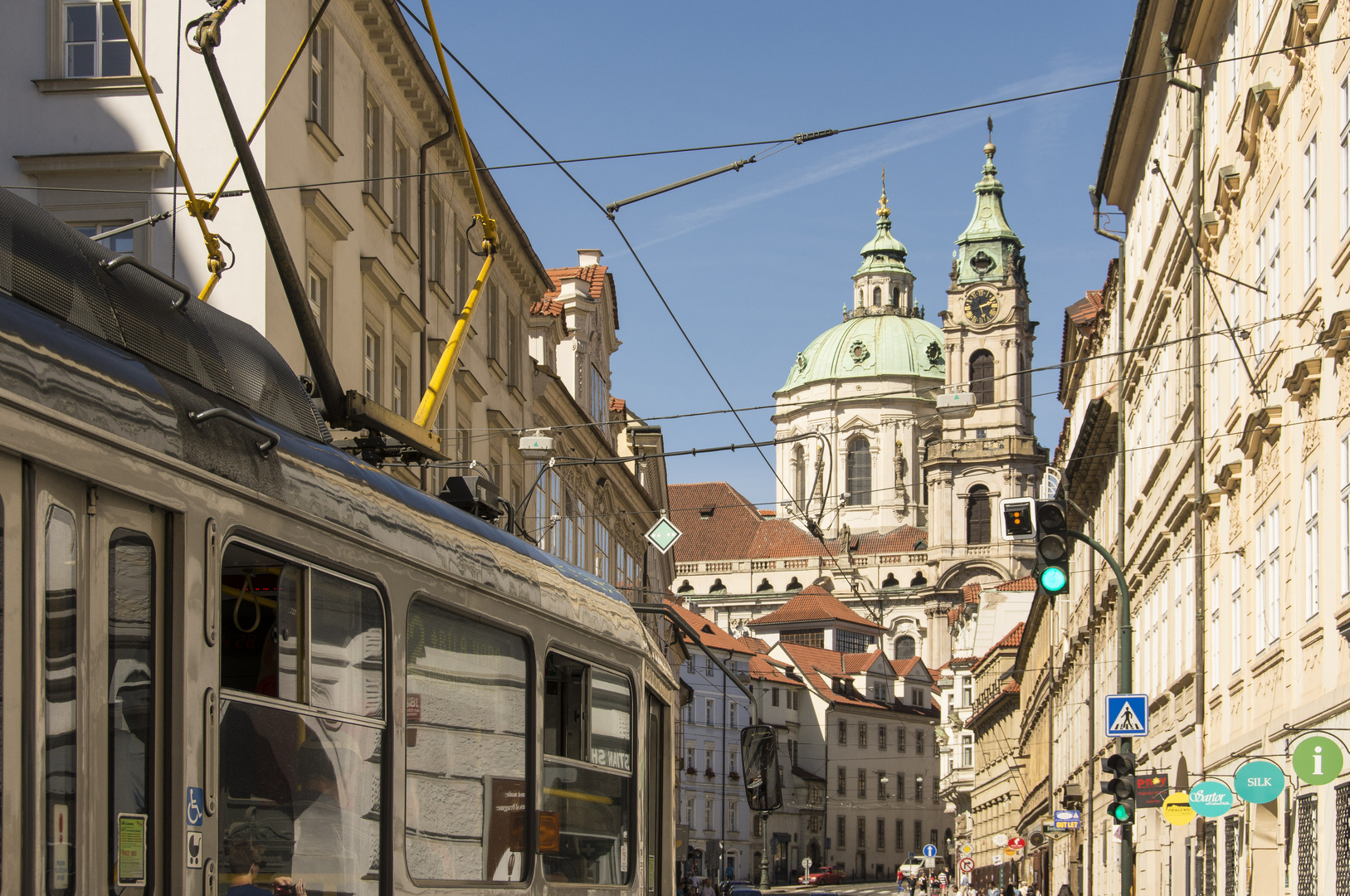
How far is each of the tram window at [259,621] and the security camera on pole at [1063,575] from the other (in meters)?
12.0

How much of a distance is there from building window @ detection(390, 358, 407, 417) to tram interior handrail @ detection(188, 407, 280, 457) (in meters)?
17.7

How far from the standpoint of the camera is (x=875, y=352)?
149 meters

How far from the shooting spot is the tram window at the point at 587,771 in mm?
7285

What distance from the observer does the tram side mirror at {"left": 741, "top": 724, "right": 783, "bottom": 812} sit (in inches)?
381

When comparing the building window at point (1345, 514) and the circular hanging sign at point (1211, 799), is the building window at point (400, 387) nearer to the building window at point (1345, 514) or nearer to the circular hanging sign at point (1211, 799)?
the circular hanging sign at point (1211, 799)

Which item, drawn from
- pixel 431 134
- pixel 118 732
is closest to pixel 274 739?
pixel 118 732

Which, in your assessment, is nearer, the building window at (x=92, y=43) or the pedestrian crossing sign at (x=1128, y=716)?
the building window at (x=92, y=43)

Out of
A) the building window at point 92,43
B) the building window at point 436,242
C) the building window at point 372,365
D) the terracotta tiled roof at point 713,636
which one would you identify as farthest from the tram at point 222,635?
the terracotta tiled roof at point 713,636

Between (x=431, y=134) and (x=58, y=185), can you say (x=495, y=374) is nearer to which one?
(x=431, y=134)

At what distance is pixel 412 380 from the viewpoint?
77.1ft

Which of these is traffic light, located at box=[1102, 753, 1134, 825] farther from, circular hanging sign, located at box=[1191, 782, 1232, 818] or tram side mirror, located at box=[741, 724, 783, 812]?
tram side mirror, located at box=[741, 724, 783, 812]

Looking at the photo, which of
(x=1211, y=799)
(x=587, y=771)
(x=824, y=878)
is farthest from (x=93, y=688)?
(x=824, y=878)

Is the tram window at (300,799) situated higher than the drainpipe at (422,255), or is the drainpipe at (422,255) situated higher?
the drainpipe at (422,255)

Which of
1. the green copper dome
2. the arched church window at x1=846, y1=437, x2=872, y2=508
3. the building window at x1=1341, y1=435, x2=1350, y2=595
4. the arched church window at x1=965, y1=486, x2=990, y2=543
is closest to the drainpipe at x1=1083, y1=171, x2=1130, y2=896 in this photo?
the building window at x1=1341, y1=435, x2=1350, y2=595
